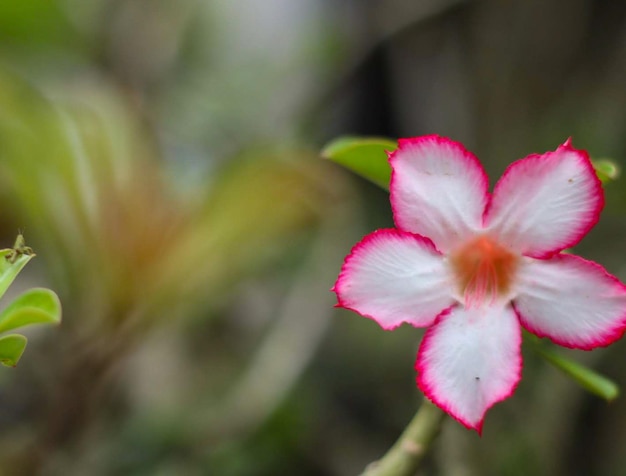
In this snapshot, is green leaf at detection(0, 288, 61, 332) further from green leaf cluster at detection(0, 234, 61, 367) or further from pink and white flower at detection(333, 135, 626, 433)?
pink and white flower at detection(333, 135, 626, 433)

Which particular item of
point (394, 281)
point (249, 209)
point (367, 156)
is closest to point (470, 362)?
Result: point (394, 281)

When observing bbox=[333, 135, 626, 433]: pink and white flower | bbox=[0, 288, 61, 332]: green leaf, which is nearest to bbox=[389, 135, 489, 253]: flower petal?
bbox=[333, 135, 626, 433]: pink and white flower

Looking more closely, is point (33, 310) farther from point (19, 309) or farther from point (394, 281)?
point (394, 281)

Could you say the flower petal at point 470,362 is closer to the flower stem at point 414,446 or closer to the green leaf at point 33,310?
the flower stem at point 414,446

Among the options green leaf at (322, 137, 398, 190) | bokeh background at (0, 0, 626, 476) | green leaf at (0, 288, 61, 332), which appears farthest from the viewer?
bokeh background at (0, 0, 626, 476)

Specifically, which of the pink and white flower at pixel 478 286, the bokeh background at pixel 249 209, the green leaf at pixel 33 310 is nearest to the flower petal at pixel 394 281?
the pink and white flower at pixel 478 286
